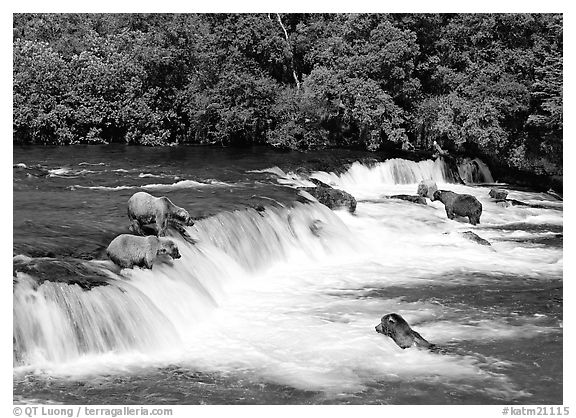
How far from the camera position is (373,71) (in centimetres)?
2730

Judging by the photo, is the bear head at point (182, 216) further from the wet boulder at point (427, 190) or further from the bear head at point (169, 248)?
the wet boulder at point (427, 190)

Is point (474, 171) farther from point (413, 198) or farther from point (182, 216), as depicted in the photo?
point (182, 216)

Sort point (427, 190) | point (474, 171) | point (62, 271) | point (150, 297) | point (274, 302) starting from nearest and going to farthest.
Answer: point (62, 271) → point (150, 297) → point (274, 302) → point (427, 190) → point (474, 171)

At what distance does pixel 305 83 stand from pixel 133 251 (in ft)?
62.9

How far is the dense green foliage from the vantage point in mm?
25281

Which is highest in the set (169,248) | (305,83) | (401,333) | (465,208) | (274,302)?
(305,83)

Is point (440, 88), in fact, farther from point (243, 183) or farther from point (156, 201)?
point (156, 201)

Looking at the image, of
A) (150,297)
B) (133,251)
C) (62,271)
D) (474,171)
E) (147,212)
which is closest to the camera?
(62,271)

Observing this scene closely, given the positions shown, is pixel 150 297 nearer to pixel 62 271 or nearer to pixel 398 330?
pixel 62 271

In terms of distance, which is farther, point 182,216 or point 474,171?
point 474,171

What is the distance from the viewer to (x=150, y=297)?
34.1ft

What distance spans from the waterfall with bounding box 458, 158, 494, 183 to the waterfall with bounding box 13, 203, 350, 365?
1235 centimetres

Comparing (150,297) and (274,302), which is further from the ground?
(150,297)

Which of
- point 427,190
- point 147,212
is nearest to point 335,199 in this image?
point 427,190
